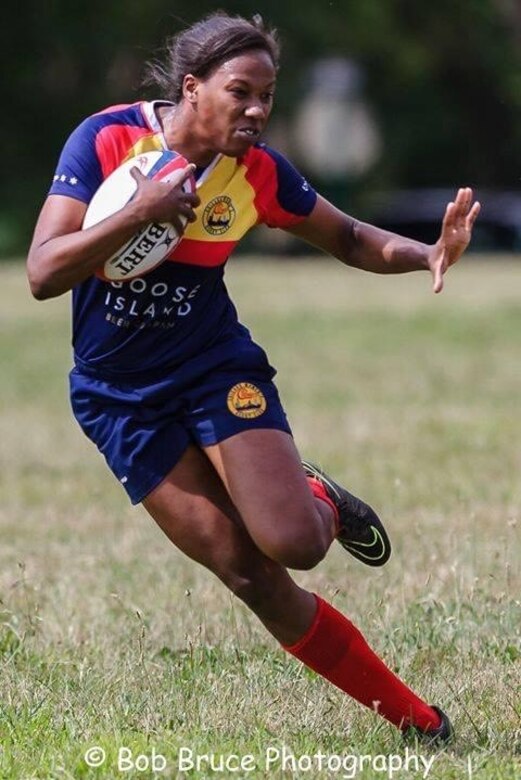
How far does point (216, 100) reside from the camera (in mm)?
5289

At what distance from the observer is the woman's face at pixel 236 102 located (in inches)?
207

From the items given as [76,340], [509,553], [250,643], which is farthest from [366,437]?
[76,340]

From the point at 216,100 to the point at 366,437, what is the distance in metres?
7.72

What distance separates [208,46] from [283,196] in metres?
0.59

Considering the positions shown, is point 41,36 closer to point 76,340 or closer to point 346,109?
point 346,109

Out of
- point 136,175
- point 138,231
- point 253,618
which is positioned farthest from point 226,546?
point 253,618

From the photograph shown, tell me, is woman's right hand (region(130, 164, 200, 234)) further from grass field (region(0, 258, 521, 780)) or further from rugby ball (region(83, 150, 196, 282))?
grass field (region(0, 258, 521, 780))

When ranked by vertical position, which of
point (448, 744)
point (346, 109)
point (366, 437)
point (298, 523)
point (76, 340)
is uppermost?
point (76, 340)

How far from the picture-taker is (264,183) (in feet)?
18.4

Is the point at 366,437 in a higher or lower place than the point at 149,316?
lower

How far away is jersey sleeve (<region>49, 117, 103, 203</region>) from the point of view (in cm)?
519

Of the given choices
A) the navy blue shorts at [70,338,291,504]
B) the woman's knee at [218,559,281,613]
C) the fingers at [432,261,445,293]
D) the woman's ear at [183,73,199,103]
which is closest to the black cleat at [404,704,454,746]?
the woman's knee at [218,559,281,613]

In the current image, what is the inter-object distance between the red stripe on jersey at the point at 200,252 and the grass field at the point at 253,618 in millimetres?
1398

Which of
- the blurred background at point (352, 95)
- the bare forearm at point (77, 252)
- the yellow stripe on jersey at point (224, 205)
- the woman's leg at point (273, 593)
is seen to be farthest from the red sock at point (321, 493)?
the blurred background at point (352, 95)
